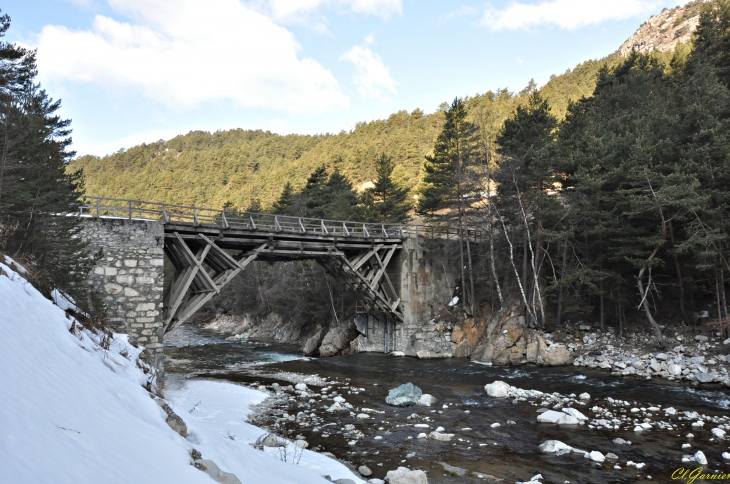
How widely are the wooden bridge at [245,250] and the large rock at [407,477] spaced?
11912mm

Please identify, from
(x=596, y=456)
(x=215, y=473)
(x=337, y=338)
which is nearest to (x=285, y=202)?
(x=337, y=338)

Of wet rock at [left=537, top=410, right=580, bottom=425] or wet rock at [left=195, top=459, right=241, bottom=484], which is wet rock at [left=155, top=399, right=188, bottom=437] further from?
wet rock at [left=537, top=410, right=580, bottom=425]

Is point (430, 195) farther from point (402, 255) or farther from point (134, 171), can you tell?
point (134, 171)

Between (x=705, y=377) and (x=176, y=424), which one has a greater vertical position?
(x=176, y=424)

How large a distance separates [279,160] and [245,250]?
68.9m

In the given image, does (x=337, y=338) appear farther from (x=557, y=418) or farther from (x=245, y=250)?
(x=557, y=418)

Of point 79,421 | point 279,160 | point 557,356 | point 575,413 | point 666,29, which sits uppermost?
point 666,29

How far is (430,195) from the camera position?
2873 cm

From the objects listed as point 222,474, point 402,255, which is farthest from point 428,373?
point 222,474

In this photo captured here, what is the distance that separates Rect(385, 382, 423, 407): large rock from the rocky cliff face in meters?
125

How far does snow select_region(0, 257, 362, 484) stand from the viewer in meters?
2.47

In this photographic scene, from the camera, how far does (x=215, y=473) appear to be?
3928mm

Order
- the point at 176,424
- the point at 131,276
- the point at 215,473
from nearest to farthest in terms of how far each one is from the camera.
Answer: the point at 215,473 → the point at 176,424 → the point at 131,276

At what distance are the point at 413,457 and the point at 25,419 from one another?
299 inches
